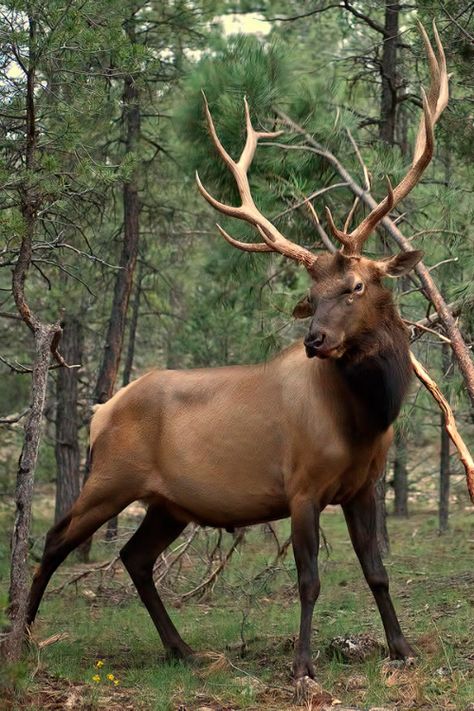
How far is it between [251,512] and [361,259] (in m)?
1.95

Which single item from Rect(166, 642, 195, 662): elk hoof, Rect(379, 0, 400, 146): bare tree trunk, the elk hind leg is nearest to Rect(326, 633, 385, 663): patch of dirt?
Rect(166, 642, 195, 662): elk hoof

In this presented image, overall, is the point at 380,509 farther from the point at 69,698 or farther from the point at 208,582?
the point at 69,698

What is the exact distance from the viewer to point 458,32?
8883 millimetres

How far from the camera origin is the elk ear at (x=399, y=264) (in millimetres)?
6906

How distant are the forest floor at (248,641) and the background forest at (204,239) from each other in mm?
33

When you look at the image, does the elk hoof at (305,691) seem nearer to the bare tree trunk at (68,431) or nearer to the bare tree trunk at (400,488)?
the bare tree trunk at (68,431)

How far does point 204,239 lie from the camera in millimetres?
17234

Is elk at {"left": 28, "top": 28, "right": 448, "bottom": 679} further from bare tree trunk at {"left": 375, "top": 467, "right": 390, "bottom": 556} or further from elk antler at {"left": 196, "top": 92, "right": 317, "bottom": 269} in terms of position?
bare tree trunk at {"left": 375, "top": 467, "right": 390, "bottom": 556}

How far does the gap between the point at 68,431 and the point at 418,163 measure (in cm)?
854

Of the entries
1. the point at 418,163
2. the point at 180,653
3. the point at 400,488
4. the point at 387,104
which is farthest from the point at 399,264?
the point at 400,488

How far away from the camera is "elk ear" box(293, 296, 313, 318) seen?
7075 millimetres

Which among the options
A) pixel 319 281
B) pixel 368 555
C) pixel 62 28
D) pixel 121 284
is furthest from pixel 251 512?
pixel 121 284

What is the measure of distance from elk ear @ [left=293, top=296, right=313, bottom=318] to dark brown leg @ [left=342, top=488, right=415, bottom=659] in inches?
49.9

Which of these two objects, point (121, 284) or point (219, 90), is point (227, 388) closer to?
point (219, 90)
